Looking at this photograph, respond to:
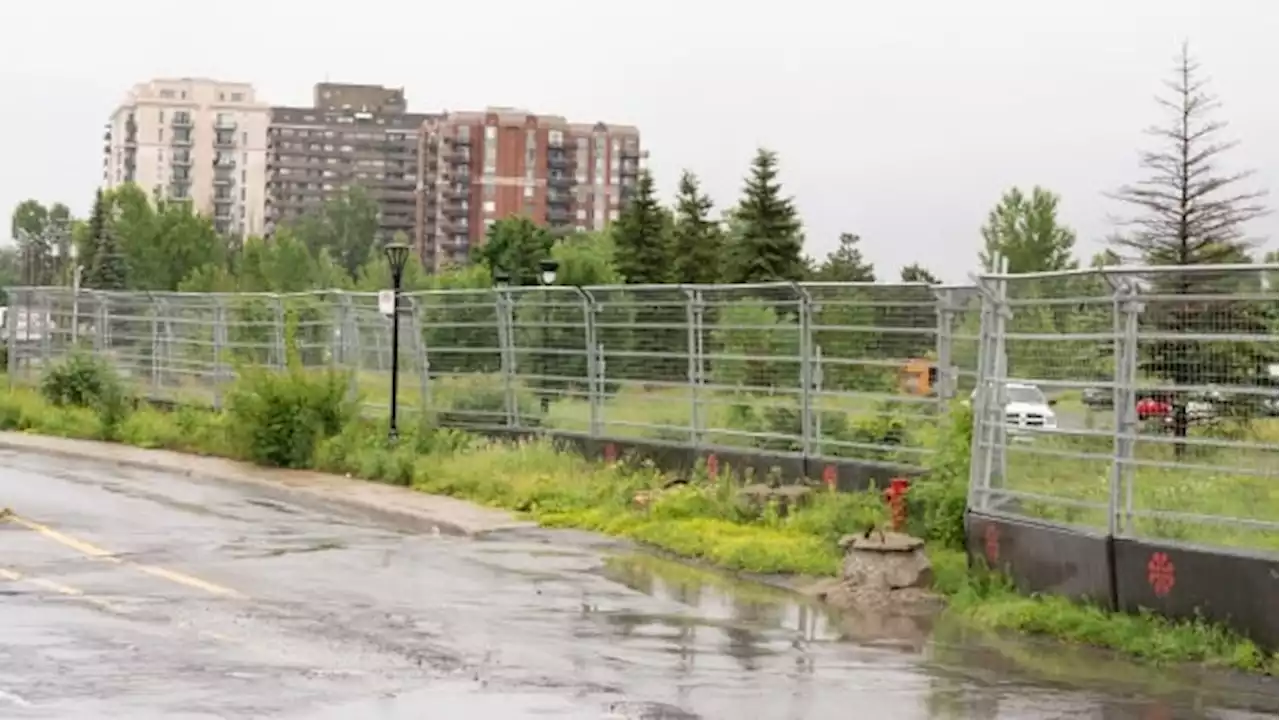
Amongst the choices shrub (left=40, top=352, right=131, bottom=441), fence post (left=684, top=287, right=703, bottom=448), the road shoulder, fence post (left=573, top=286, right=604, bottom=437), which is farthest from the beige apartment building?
fence post (left=684, top=287, right=703, bottom=448)

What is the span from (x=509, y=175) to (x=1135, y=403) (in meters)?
150

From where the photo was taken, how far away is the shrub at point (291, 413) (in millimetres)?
23531

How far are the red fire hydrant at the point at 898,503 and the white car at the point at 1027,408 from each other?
5.76 feet

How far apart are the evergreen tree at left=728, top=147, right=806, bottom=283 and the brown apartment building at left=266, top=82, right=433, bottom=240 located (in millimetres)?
122489

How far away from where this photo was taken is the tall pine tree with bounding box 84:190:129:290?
3844 inches

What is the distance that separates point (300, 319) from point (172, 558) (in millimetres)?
14469

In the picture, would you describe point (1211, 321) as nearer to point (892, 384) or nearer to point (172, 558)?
point (892, 384)

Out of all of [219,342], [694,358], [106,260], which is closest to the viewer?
[694,358]

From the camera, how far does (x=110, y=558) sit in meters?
14.2

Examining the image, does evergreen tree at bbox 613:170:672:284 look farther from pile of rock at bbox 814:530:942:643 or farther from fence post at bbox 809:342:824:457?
pile of rock at bbox 814:530:942:643

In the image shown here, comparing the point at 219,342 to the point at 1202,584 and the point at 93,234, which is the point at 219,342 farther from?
the point at 93,234

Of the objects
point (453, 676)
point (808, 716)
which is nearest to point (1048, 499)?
point (808, 716)

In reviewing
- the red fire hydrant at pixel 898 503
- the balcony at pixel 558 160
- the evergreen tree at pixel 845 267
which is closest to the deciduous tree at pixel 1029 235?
the evergreen tree at pixel 845 267

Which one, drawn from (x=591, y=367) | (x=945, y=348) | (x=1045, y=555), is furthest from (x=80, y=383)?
(x=1045, y=555)
